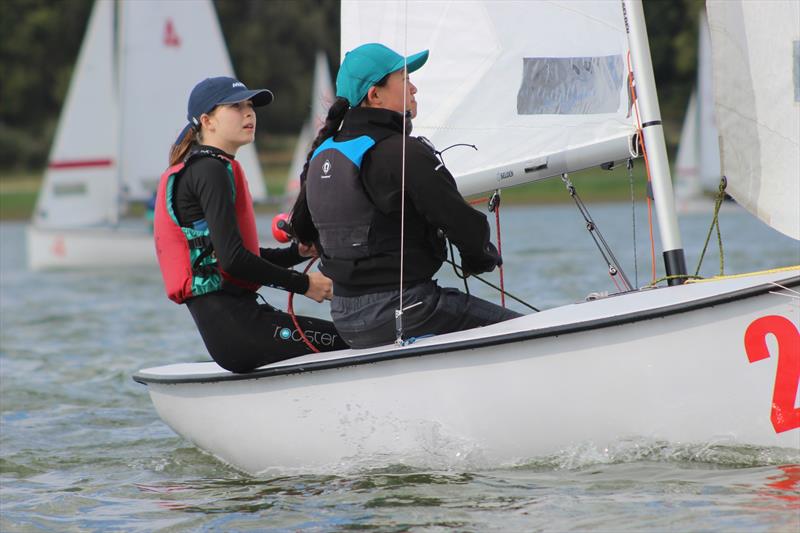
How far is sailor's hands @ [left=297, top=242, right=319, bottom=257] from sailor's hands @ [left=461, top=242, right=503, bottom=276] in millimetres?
551

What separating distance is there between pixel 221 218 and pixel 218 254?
11cm

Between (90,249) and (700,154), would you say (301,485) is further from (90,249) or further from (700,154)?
(700,154)

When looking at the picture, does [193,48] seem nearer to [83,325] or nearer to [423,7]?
[83,325]

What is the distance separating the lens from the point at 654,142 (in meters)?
3.94

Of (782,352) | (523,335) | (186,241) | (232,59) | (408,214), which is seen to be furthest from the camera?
(232,59)

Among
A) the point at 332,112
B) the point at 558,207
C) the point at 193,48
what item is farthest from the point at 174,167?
the point at 558,207

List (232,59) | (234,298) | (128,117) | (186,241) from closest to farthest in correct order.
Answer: (186,241), (234,298), (128,117), (232,59)

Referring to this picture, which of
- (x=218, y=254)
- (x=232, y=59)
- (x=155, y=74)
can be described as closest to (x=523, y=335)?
(x=218, y=254)

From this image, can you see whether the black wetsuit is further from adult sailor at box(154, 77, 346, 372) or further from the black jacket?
the black jacket

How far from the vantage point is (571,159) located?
4.20 meters

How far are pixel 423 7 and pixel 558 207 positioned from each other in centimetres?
2410

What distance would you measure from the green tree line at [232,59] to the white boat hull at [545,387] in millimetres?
32531

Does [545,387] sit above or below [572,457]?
above

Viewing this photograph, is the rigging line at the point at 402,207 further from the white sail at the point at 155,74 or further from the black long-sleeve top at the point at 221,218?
the white sail at the point at 155,74
